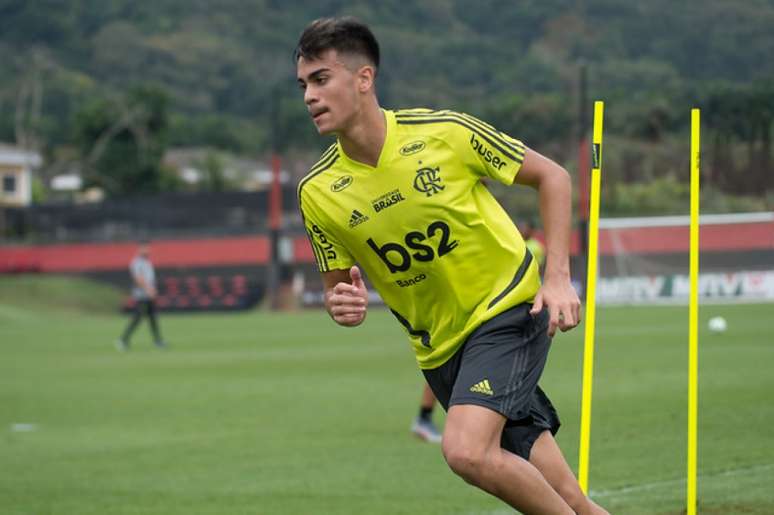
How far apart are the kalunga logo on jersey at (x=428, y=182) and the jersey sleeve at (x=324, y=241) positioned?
498mm

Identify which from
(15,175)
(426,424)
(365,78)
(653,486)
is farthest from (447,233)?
(15,175)

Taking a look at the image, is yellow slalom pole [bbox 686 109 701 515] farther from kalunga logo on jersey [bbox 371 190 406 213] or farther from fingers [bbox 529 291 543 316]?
kalunga logo on jersey [bbox 371 190 406 213]

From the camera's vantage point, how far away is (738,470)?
984cm

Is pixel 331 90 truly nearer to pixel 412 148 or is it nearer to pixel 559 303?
pixel 412 148

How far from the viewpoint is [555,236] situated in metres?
6.04

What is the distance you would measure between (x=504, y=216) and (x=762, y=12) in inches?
3224

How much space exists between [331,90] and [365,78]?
0.20 m

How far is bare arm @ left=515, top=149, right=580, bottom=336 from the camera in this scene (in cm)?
580

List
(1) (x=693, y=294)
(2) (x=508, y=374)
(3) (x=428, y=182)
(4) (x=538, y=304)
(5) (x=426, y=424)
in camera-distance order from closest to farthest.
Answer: (4) (x=538, y=304) → (2) (x=508, y=374) → (3) (x=428, y=182) → (1) (x=693, y=294) → (5) (x=426, y=424)

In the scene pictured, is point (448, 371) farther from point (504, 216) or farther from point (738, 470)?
point (738, 470)

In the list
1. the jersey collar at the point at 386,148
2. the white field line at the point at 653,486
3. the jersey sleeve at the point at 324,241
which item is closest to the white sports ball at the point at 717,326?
the white field line at the point at 653,486

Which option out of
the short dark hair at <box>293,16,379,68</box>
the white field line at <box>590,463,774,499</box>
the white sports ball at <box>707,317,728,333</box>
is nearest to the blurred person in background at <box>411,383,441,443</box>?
the white field line at <box>590,463,774,499</box>

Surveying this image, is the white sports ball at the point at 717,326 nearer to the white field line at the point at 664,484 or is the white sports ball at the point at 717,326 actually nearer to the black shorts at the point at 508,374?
the white field line at the point at 664,484

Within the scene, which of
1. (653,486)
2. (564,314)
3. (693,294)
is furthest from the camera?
(653,486)
